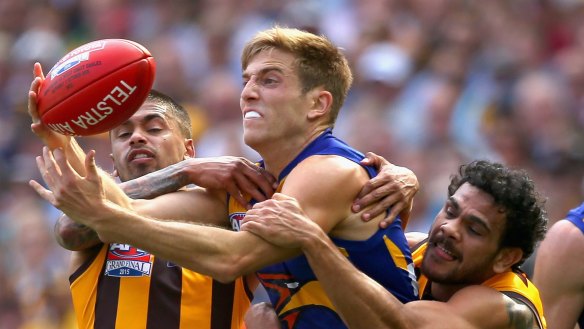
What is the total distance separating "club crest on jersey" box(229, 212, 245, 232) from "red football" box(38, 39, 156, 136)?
798 millimetres

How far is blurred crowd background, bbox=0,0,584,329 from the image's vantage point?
9688 millimetres

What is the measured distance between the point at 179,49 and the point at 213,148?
5.67 ft

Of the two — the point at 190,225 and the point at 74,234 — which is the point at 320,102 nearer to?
the point at 190,225

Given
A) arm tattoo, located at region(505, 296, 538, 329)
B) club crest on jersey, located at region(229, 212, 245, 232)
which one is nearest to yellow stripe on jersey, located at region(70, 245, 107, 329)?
club crest on jersey, located at region(229, 212, 245, 232)

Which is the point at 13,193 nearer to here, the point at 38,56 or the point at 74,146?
the point at 38,56

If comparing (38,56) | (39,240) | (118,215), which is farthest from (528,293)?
(38,56)

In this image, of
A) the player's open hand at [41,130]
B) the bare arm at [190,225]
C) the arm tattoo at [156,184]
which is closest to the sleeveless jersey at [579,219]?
the bare arm at [190,225]

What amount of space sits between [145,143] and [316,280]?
1.35 m

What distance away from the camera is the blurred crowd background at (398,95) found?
9688 millimetres

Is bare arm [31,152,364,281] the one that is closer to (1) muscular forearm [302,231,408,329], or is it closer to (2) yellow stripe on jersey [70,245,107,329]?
(1) muscular forearm [302,231,408,329]

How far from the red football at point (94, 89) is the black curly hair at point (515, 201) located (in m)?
1.54

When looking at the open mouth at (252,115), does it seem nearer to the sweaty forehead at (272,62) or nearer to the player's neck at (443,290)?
the sweaty forehead at (272,62)

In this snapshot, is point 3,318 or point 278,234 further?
point 3,318

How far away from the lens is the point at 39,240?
429 inches
